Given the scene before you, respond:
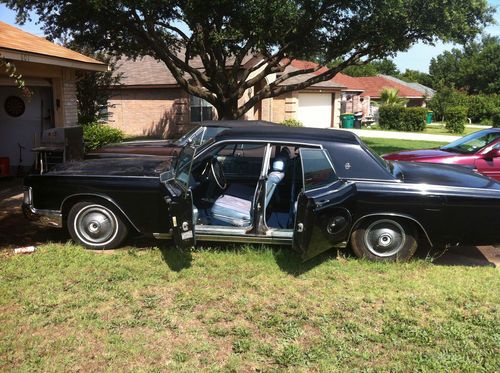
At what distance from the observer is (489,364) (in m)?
3.31

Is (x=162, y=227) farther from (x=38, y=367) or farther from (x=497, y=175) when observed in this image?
(x=497, y=175)

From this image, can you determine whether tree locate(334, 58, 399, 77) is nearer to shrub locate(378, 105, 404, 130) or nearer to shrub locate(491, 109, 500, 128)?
shrub locate(491, 109, 500, 128)

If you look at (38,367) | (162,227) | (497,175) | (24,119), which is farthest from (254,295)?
(24,119)

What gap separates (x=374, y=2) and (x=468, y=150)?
606 cm

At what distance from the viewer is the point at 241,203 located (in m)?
5.55

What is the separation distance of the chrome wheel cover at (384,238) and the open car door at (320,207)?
1.12 ft

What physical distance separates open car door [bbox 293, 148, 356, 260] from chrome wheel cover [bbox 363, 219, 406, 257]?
34 centimetres

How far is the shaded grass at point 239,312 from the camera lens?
3363 mm

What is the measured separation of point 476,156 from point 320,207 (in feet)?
15.8

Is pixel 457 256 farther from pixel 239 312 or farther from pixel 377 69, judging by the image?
pixel 377 69

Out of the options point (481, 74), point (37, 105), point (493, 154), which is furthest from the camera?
point (481, 74)

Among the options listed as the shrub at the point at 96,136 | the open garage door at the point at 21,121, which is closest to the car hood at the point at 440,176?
the open garage door at the point at 21,121

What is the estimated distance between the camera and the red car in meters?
8.00

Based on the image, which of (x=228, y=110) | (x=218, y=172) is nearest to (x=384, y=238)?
(x=218, y=172)
